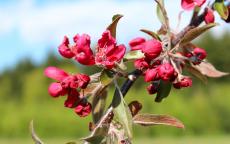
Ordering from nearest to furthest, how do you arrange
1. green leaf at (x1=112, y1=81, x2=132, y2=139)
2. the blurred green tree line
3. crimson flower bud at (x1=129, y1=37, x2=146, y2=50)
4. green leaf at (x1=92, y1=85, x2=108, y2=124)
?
green leaf at (x1=112, y1=81, x2=132, y2=139), green leaf at (x1=92, y1=85, x2=108, y2=124), crimson flower bud at (x1=129, y1=37, x2=146, y2=50), the blurred green tree line

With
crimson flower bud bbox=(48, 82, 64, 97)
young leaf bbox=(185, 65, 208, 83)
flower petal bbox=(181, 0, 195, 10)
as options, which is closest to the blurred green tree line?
young leaf bbox=(185, 65, 208, 83)

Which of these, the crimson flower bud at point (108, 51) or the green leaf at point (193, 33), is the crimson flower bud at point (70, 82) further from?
the green leaf at point (193, 33)

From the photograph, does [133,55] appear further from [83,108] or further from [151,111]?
[151,111]

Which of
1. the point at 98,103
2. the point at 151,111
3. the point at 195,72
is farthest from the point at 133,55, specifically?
the point at 151,111

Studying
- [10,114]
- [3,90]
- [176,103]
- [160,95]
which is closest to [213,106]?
[176,103]

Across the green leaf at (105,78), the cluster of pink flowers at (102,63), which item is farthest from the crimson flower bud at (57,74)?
the green leaf at (105,78)

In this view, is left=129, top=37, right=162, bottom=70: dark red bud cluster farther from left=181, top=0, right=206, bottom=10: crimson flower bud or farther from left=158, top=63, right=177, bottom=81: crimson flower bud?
left=181, top=0, right=206, bottom=10: crimson flower bud
